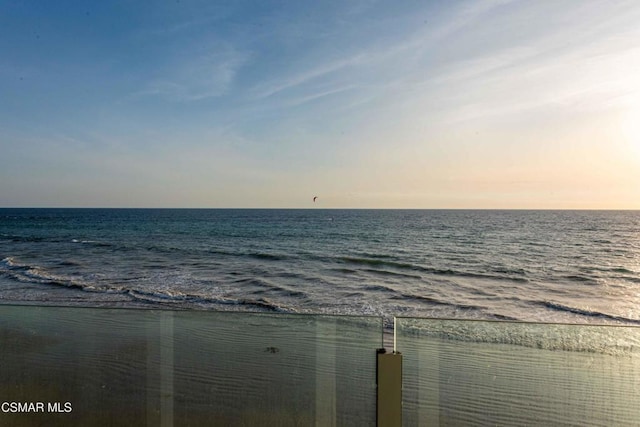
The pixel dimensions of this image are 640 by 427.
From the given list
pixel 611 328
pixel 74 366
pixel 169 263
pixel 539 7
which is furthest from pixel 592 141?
pixel 74 366

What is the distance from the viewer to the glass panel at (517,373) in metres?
2.19

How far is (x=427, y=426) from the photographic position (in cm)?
231

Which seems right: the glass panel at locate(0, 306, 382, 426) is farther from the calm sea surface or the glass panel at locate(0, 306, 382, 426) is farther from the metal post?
the calm sea surface

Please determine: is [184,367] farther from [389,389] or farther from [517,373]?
[517,373]

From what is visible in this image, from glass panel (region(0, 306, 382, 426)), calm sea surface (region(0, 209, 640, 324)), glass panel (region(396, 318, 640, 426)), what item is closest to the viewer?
glass panel (region(396, 318, 640, 426))

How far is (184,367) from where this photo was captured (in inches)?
96.2

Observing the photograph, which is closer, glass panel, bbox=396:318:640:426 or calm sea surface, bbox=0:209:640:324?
glass panel, bbox=396:318:640:426

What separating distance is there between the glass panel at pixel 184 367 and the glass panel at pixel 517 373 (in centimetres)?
22

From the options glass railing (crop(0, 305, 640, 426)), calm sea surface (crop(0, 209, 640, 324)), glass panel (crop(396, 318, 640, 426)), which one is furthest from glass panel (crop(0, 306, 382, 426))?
calm sea surface (crop(0, 209, 640, 324))

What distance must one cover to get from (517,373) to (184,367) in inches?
63.2

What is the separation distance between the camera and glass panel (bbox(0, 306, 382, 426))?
232 cm

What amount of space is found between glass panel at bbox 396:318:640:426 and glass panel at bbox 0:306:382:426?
8.8 inches

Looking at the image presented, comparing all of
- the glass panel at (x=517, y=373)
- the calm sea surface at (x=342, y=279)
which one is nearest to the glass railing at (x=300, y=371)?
the glass panel at (x=517, y=373)

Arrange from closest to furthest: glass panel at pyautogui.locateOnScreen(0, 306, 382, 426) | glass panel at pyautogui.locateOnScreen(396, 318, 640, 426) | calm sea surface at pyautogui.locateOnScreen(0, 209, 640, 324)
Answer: glass panel at pyautogui.locateOnScreen(396, 318, 640, 426)
glass panel at pyautogui.locateOnScreen(0, 306, 382, 426)
calm sea surface at pyautogui.locateOnScreen(0, 209, 640, 324)
